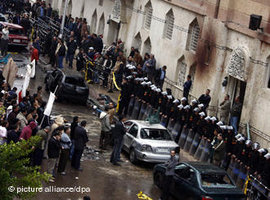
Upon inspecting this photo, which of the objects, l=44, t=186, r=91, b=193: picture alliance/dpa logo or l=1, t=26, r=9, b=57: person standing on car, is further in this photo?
l=1, t=26, r=9, b=57: person standing on car

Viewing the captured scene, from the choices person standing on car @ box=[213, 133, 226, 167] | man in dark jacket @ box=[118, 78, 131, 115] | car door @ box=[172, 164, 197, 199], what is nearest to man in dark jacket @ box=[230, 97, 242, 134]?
person standing on car @ box=[213, 133, 226, 167]

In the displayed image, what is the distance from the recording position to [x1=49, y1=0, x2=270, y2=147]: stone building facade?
2455 centimetres

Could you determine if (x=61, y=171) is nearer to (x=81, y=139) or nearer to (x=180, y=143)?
(x=81, y=139)

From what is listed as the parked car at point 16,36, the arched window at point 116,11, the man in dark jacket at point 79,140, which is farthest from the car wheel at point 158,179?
the arched window at point 116,11

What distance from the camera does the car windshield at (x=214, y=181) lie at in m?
17.6

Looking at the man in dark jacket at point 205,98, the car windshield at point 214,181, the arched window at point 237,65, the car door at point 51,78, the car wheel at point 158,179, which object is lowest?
the car wheel at point 158,179

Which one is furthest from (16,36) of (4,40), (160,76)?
(160,76)

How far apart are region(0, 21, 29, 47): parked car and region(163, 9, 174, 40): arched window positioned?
29.0 ft

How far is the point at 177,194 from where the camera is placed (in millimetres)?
18594

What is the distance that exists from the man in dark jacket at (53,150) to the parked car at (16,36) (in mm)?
19029

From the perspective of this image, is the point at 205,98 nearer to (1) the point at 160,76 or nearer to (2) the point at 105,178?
(1) the point at 160,76

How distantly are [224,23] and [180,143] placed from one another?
19.4 ft

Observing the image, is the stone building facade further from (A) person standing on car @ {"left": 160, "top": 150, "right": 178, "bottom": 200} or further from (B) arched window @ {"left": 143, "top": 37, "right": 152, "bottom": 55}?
(A) person standing on car @ {"left": 160, "top": 150, "right": 178, "bottom": 200}

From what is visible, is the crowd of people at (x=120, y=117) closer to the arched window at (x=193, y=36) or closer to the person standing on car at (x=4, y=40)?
the person standing on car at (x=4, y=40)
